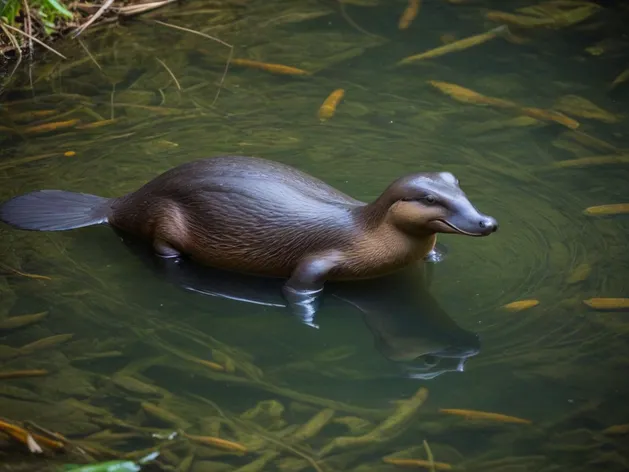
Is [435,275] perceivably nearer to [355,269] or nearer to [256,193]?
[355,269]

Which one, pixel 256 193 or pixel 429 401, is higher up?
pixel 256 193

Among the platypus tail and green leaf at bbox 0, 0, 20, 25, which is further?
green leaf at bbox 0, 0, 20, 25

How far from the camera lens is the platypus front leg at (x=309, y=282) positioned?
491 cm

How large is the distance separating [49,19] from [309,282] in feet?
11.7

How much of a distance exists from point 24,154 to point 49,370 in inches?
77.3

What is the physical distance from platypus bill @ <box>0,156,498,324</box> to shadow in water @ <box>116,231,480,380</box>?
2.2 inches

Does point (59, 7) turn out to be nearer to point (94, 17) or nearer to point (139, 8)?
point (94, 17)

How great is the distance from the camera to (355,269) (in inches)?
197

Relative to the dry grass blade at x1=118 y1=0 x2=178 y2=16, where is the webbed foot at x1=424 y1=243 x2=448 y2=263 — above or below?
below

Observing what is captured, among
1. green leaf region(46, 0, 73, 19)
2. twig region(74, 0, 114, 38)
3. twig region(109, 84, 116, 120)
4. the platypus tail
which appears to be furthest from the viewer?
twig region(74, 0, 114, 38)

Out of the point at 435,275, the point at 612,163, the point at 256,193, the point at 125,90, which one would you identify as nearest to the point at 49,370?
the point at 256,193

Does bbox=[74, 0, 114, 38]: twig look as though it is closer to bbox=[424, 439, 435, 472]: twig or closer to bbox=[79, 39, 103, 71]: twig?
bbox=[79, 39, 103, 71]: twig

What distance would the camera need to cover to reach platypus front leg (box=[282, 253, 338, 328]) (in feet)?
16.1

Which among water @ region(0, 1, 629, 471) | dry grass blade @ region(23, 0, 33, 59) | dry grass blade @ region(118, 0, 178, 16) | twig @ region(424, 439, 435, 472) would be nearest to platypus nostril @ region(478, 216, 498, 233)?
water @ region(0, 1, 629, 471)
